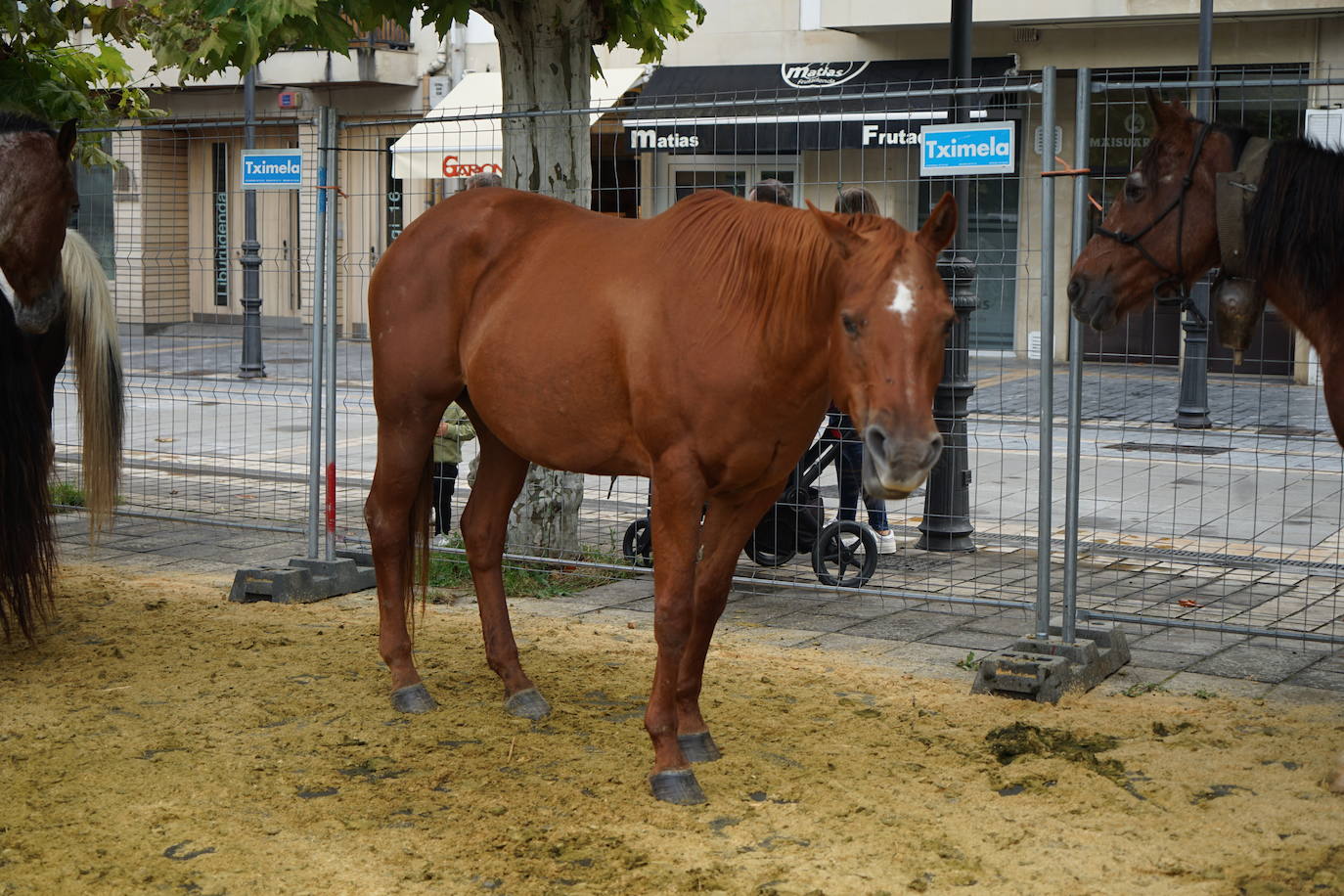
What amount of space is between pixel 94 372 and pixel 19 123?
189 cm

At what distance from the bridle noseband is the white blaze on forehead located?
1.35m

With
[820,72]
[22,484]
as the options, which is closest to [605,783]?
[22,484]

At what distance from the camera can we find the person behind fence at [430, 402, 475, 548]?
846 cm

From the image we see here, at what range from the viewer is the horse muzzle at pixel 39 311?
5.90 meters

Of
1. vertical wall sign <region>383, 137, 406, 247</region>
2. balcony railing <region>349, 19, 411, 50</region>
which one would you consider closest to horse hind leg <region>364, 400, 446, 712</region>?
vertical wall sign <region>383, 137, 406, 247</region>

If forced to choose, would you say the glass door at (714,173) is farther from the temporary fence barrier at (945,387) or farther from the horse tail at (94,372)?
the horse tail at (94,372)

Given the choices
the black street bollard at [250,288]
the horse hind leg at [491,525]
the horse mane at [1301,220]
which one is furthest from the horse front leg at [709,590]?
the black street bollard at [250,288]

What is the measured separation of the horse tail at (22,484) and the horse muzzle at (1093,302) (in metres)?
4.19

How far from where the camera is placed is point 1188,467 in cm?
1188

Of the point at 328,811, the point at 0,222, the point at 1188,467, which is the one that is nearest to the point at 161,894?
the point at 328,811

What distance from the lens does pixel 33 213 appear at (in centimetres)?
583

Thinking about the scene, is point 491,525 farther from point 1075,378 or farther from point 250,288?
point 250,288

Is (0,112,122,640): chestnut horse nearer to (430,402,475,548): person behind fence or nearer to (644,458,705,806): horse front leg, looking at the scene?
(430,402,475,548): person behind fence

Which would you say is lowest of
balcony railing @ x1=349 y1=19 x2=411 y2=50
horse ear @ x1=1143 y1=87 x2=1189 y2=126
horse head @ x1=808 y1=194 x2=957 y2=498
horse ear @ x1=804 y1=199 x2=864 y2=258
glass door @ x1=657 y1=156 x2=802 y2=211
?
horse head @ x1=808 y1=194 x2=957 y2=498
